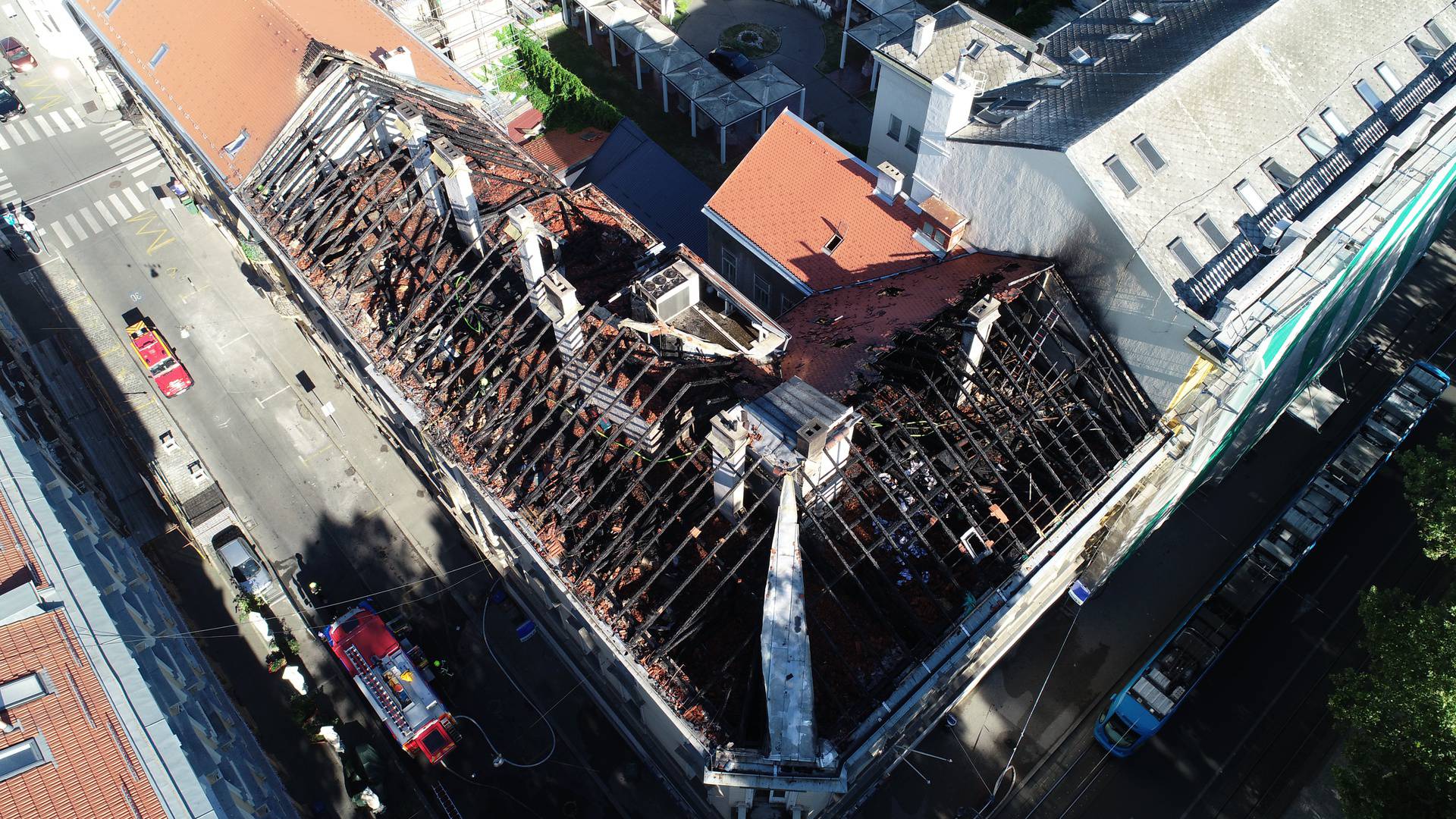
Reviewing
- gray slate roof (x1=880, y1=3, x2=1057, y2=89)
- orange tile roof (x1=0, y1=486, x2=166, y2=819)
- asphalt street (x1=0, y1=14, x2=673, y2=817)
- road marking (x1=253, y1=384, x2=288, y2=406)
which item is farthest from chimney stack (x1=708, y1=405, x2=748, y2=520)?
road marking (x1=253, y1=384, x2=288, y2=406)

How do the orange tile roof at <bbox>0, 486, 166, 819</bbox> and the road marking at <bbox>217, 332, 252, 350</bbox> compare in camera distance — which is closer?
the orange tile roof at <bbox>0, 486, 166, 819</bbox>

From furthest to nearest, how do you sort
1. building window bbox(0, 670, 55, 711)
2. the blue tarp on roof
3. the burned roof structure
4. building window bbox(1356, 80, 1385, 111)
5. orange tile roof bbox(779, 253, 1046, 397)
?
1. the blue tarp on roof
2. building window bbox(1356, 80, 1385, 111)
3. orange tile roof bbox(779, 253, 1046, 397)
4. building window bbox(0, 670, 55, 711)
5. the burned roof structure

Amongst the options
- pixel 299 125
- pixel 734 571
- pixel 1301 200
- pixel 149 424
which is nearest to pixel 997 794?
pixel 734 571

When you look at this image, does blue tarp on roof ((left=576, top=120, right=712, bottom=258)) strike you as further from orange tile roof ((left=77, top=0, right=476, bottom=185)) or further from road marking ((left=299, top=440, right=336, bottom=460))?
road marking ((left=299, top=440, right=336, bottom=460))

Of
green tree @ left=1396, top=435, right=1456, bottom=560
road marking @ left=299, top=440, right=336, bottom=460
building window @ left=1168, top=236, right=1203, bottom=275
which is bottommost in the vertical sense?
green tree @ left=1396, top=435, right=1456, bottom=560

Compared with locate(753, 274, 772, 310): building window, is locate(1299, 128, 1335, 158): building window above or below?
below

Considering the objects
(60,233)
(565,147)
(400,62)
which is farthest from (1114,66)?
(60,233)

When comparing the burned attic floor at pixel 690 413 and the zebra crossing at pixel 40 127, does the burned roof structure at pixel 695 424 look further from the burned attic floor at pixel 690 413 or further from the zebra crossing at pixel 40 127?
the zebra crossing at pixel 40 127

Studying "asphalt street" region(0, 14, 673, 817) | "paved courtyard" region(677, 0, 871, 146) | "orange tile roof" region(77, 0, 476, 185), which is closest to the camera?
"asphalt street" region(0, 14, 673, 817)
